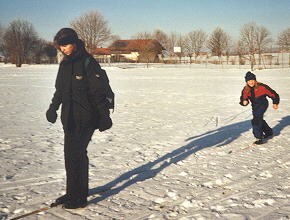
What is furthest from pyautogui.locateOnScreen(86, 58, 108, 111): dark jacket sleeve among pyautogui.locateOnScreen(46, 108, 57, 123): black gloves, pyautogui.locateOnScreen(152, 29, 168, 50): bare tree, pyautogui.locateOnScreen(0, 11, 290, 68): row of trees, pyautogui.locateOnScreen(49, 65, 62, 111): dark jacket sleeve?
pyautogui.locateOnScreen(152, 29, 168, 50): bare tree

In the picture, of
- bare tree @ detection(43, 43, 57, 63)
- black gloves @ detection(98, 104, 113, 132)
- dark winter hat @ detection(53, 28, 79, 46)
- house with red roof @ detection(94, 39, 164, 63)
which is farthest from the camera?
bare tree @ detection(43, 43, 57, 63)

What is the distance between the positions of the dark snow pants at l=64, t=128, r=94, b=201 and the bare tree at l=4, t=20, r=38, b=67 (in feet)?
229

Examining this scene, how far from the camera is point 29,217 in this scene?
3.22 m

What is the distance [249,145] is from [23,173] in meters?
4.18

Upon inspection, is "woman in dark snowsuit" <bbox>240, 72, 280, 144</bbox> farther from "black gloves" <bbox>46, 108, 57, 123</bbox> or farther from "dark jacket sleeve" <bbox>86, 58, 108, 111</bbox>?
"black gloves" <bbox>46, 108, 57, 123</bbox>

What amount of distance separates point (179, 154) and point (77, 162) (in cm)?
265

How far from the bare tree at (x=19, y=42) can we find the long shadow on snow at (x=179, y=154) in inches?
2645

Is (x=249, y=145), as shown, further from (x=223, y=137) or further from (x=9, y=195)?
(x=9, y=195)

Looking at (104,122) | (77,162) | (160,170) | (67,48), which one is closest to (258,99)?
(160,170)

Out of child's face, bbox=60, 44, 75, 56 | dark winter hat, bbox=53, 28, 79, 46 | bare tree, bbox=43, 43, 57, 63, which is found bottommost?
child's face, bbox=60, 44, 75, 56

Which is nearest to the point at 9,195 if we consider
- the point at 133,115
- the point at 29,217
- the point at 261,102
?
the point at 29,217

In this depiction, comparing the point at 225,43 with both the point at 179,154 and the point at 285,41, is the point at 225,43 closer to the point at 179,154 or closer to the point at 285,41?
the point at 285,41

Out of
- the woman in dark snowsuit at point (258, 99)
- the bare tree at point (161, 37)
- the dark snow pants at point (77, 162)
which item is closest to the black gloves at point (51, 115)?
the dark snow pants at point (77, 162)

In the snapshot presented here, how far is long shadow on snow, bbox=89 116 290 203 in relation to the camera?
405 cm
